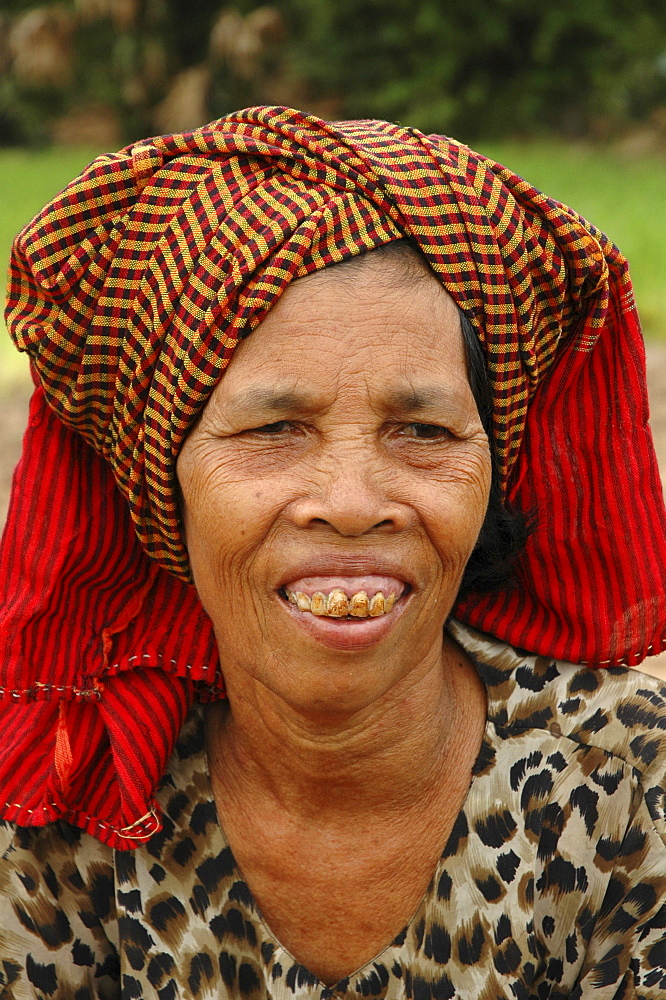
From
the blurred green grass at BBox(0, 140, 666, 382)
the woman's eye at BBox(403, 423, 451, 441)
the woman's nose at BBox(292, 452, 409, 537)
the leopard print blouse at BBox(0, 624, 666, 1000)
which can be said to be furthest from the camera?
the blurred green grass at BBox(0, 140, 666, 382)

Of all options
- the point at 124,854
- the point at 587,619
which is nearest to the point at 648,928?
the point at 587,619

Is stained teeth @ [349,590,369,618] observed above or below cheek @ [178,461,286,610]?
below

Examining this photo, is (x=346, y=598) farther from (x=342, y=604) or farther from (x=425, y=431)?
(x=425, y=431)

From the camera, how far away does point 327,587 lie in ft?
5.90

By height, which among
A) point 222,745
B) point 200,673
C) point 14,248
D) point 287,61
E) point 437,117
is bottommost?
point 222,745

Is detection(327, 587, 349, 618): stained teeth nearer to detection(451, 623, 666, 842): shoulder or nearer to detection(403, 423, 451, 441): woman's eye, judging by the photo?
detection(403, 423, 451, 441): woman's eye

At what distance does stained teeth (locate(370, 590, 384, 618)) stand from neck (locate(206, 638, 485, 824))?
0.23 meters

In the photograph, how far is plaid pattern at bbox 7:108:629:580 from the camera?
1.79m

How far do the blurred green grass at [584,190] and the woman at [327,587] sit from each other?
5.47 m

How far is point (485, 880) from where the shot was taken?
2016 mm

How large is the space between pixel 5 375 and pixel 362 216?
583 centimetres

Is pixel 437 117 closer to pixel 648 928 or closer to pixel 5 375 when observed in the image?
pixel 5 375

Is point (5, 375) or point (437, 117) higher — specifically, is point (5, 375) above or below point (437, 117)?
below

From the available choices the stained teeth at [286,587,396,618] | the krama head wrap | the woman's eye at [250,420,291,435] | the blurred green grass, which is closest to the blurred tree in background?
the blurred green grass
